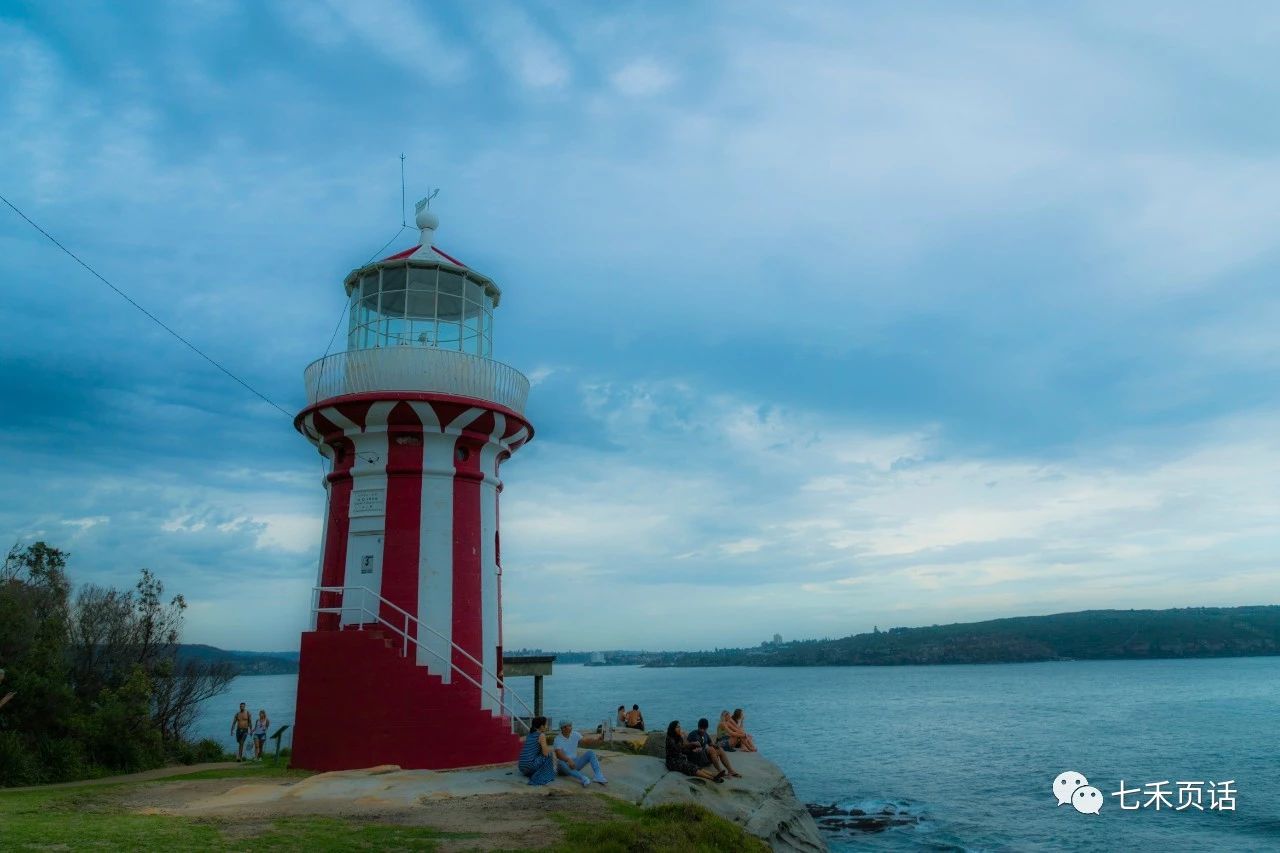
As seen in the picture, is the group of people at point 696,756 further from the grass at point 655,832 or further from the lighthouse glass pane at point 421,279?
the lighthouse glass pane at point 421,279

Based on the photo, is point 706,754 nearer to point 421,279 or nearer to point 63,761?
point 421,279

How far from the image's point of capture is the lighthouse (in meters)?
13.0

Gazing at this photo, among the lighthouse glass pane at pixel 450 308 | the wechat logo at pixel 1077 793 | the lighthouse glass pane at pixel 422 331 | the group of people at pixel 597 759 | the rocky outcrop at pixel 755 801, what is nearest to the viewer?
the group of people at pixel 597 759

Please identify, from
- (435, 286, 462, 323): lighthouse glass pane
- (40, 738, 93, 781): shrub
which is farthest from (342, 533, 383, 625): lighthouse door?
(40, 738, 93, 781): shrub

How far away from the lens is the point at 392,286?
1580 cm

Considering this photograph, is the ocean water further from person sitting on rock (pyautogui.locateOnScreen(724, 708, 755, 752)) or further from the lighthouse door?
the lighthouse door

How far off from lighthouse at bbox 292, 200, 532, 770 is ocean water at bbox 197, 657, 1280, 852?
15016mm

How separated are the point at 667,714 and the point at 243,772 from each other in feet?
233

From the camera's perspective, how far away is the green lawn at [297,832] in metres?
7.88

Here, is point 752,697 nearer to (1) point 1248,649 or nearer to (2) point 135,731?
(2) point 135,731

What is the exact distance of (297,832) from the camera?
8.60 metres

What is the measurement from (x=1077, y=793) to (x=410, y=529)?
2846cm

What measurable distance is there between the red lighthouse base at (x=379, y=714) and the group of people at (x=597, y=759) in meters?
1.32

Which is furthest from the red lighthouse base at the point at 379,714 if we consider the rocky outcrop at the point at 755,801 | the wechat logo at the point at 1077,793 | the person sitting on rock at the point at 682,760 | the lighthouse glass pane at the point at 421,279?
the wechat logo at the point at 1077,793
